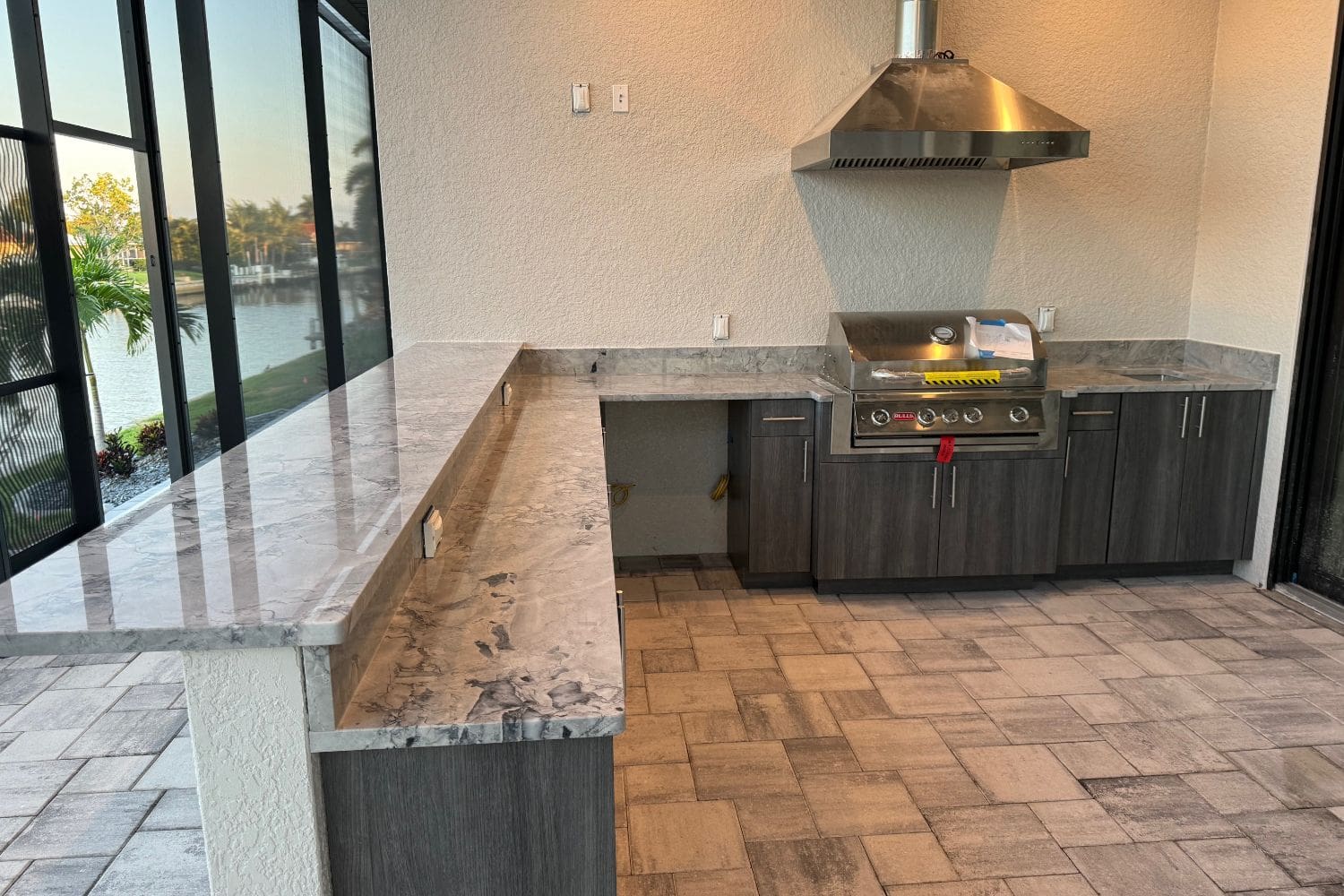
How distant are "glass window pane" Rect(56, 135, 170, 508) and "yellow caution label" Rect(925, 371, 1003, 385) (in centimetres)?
325

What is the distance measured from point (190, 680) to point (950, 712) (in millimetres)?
2240

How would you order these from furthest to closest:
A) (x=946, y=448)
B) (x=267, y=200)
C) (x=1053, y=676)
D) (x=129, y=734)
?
1. (x=267, y=200)
2. (x=946, y=448)
3. (x=1053, y=676)
4. (x=129, y=734)

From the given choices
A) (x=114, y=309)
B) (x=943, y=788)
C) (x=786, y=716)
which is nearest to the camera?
(x=943, y=788)

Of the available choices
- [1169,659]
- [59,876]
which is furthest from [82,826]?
[1169,659]

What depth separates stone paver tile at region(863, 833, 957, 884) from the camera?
2047mm

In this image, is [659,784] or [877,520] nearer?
[659,784]

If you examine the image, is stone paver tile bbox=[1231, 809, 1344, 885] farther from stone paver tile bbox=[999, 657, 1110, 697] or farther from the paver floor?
stone paver tile bbox=[999, 657, 1110, 697]

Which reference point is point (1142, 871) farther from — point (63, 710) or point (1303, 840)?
point (63, 710)

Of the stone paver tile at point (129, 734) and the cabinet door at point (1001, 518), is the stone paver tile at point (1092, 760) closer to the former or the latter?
the cabinet door at point (1001, 518)

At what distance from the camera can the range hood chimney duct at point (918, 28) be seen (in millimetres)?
3602

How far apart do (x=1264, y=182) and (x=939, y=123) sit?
4.91 feet

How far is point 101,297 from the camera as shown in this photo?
385 centimetres

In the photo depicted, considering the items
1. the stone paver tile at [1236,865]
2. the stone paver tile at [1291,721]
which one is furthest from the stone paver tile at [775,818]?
the stone paver tile at [1291,721]

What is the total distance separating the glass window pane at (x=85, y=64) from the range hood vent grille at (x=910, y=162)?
2929mm
